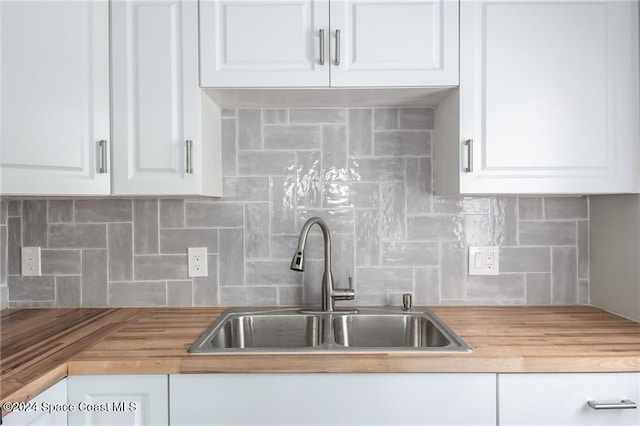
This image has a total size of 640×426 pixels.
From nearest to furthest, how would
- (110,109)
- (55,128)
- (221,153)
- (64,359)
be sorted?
(64,359)
(55,128)
(110,109)
(221,153)

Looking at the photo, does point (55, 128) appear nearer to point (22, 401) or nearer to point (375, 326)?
point (22, 401)

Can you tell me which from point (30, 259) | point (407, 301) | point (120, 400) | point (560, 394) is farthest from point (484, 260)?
point (30, 259)

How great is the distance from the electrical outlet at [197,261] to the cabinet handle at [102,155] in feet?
1.60

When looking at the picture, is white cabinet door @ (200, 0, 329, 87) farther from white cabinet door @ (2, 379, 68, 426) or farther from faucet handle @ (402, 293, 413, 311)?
white cabinet door @ (2, 379, 68, 426)

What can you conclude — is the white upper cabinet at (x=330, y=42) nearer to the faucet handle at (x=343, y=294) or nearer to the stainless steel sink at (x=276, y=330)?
the faucet handle at (x=343, y=294)

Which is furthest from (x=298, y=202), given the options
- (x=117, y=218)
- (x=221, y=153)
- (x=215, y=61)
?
(x=117, y=218)

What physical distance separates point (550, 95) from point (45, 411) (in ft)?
5.87

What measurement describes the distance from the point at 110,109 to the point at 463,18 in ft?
4.14

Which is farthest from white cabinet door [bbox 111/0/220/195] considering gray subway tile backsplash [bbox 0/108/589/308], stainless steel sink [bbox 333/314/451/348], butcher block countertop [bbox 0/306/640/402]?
stainless steel sink [bbox 333/314/451/348]

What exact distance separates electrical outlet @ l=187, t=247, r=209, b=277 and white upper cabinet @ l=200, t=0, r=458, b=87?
2.28 feet

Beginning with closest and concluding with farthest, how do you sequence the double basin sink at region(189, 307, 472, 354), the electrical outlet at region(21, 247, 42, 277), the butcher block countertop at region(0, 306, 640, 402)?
the butcher block countertop at region(0, 306, 640, 402)
the double basin sink at region(189, 307, 472, 354)
the electrical outlet at region(21, 247, 42, 277)

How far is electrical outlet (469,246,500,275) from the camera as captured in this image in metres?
1.79

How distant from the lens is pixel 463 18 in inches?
57.5

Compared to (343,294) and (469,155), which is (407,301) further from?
(469,155)
